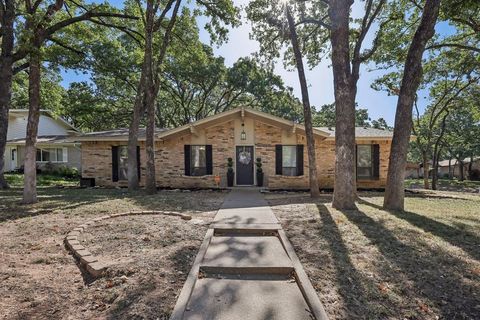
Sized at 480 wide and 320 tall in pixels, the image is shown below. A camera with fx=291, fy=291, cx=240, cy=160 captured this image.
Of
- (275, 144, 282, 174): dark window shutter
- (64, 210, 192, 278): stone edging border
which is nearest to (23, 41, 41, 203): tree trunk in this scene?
(64, 210, 192, 278): stone edging border

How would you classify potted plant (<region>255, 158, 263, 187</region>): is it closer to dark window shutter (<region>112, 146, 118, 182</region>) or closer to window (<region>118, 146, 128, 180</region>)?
window (<region>118, 146, 128, 180</region>)

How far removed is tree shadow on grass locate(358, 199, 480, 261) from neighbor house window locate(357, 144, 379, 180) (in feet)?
24.6

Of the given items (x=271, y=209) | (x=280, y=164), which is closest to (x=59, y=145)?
(x=280, y=164)

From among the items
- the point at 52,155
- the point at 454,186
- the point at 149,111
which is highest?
the point at 149,111

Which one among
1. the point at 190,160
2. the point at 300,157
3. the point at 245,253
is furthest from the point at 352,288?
the point at 190,160

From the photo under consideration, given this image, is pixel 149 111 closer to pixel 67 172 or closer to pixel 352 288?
pixel 352 288

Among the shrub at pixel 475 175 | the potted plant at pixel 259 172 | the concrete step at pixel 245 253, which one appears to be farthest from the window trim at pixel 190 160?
the shrub at pixel 475 175

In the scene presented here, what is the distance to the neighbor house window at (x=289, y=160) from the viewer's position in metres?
13.6

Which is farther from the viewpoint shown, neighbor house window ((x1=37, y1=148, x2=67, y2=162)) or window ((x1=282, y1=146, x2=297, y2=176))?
neighbor house window ((x1=37, y1=148, x2=67, y2=162))

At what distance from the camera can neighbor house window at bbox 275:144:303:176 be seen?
1357cm

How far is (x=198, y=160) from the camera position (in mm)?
14000

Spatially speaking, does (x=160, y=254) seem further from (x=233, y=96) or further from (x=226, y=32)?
(x=233, y=96)

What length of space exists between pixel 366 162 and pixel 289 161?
371cm

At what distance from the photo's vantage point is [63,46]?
45.8 ft
